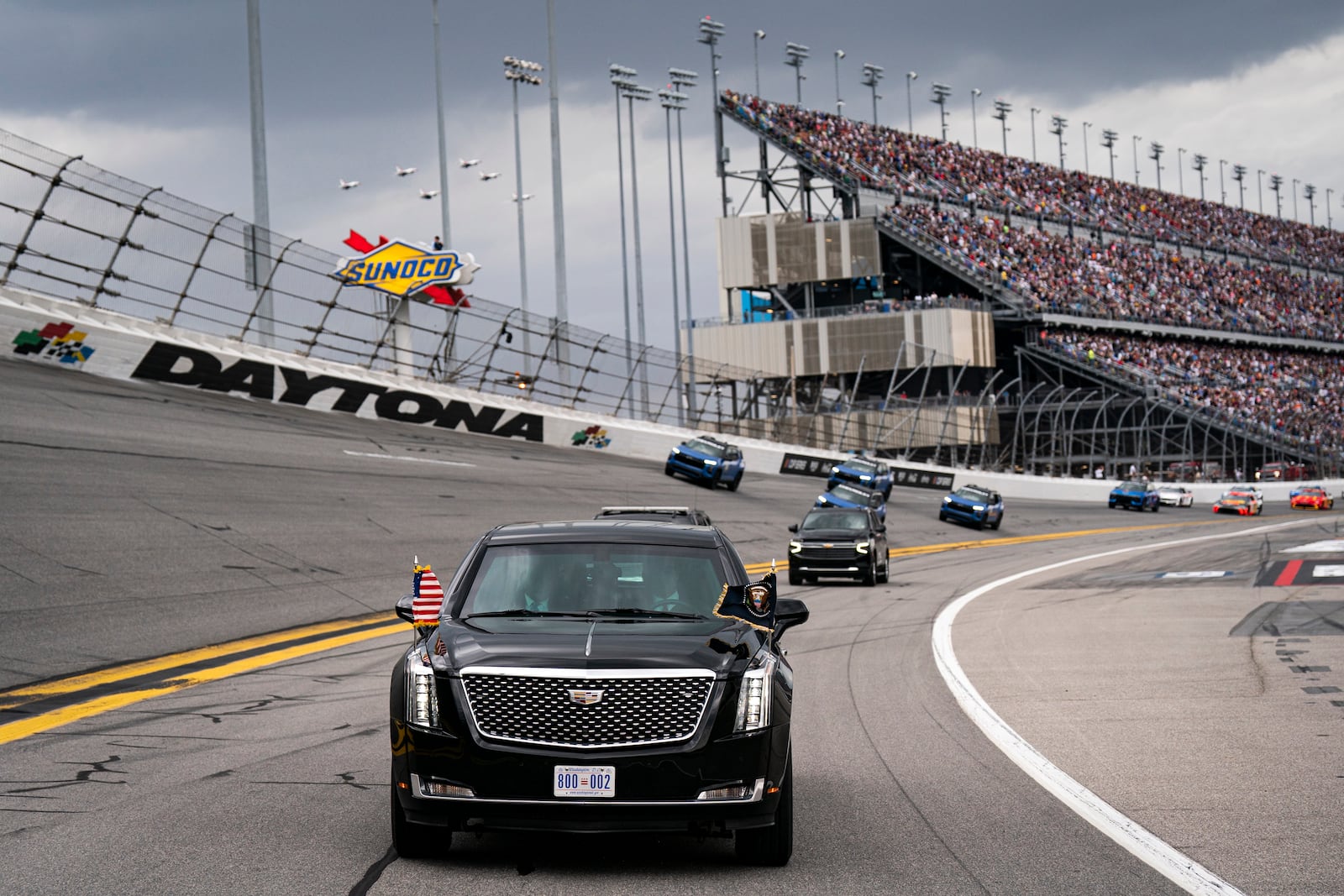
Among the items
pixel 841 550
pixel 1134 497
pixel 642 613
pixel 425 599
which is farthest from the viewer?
pixel 1134 497

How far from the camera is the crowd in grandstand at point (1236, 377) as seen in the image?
83.8m

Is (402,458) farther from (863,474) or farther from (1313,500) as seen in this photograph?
(1313,500)

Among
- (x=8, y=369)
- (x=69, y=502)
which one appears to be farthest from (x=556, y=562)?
(x=8, y=369)

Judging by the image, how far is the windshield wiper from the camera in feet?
21.5

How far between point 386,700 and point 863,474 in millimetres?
37502

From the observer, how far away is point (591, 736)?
5.71 metres

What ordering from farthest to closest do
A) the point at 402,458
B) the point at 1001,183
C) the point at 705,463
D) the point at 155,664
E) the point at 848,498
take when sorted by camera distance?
the point at 1001,183
the point at 705,463
the point at 848,498
the point at 402,458
the point at 155,664

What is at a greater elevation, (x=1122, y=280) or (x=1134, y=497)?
(x=1122, y=280)

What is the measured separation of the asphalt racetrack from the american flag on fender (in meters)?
1.01

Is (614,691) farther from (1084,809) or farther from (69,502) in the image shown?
(69,502)

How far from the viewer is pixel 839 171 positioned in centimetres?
9450

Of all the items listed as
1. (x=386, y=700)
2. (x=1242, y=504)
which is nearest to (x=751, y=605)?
(x=386, y=700)

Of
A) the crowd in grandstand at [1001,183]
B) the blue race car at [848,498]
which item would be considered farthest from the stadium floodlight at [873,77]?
the blue race car at [848,498]

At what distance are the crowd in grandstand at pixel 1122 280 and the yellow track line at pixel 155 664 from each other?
7887 cm
